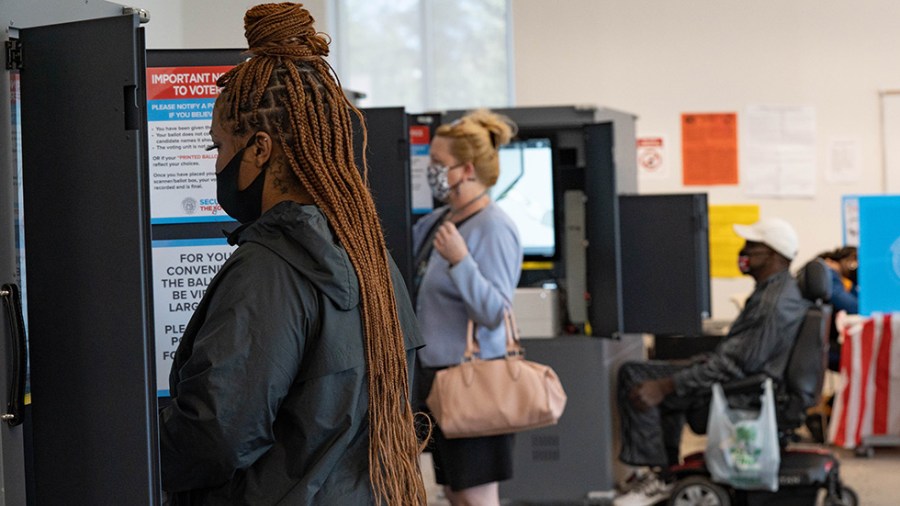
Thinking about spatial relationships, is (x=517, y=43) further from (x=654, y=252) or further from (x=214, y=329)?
(x=214, y=329)

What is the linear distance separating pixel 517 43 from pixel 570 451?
3.43 metres

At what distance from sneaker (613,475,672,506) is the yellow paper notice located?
→ 2.59 meters

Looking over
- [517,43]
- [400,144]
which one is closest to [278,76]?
[400,144]

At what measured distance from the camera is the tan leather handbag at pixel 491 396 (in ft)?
9.71

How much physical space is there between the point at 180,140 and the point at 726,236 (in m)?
5.50

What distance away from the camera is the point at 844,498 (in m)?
4.65

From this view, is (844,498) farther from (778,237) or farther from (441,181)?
(441,181)

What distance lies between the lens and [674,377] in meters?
4.68

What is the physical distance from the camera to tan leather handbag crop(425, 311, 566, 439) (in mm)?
2961

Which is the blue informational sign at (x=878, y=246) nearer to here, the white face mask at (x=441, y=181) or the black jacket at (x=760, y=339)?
the black jacket at (x=760, y=339)

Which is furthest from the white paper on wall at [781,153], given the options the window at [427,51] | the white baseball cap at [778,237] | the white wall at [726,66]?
the white baseball cap at [778,237]

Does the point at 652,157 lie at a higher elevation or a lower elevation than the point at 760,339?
higher

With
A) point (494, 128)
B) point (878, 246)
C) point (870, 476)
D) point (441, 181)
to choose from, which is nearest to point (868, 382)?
point (870, 476)

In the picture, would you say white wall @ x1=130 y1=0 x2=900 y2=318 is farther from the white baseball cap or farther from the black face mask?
the black face mask
